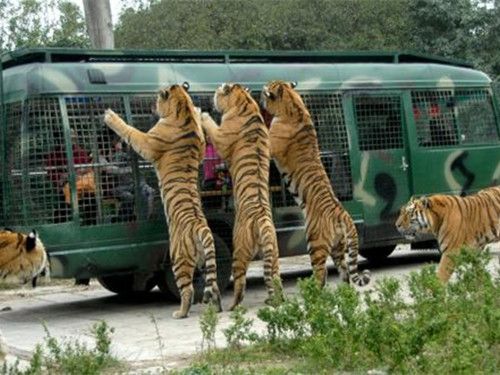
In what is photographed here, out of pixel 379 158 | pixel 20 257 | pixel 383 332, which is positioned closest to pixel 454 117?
pixel 379 158

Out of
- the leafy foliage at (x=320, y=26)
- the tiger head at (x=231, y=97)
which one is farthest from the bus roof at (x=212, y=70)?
the leafy foliage at (x=320, y=26)

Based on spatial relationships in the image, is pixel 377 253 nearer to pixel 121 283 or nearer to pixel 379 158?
pixel 379 158

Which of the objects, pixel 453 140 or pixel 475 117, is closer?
pixel 453 140

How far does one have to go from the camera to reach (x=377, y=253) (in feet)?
45.3

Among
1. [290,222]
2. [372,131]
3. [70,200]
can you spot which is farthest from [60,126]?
[372,131]

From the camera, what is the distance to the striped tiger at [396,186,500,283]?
34.2ft

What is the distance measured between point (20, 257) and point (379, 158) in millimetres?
5068

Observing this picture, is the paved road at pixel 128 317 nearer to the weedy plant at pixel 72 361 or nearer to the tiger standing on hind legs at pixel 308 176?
the weedy plant at pixel 72 361

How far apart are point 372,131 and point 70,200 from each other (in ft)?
13.0

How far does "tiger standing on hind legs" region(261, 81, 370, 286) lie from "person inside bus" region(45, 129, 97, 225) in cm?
217

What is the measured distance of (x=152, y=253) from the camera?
399 inches

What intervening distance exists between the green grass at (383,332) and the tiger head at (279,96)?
3613 mm

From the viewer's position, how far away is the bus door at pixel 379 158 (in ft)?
38.4

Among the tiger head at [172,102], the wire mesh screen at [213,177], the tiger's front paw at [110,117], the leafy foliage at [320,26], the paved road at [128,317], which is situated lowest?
the paved road at [128,317]
